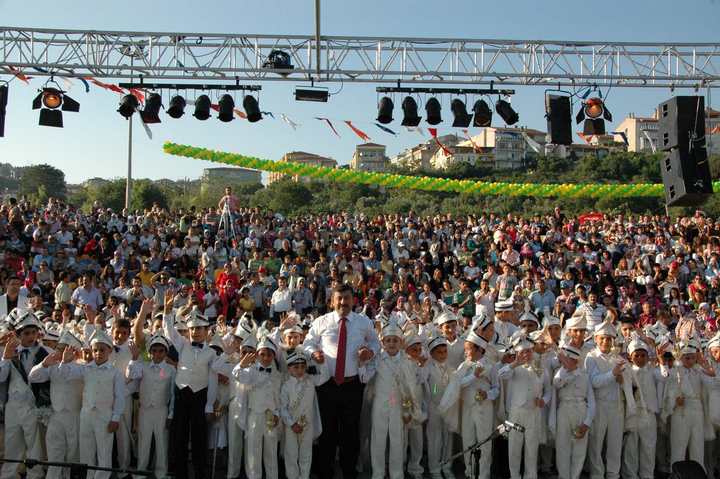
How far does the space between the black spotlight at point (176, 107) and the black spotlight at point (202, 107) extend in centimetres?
25

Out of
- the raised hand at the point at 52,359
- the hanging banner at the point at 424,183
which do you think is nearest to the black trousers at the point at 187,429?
the raised hand at the point at 52,359

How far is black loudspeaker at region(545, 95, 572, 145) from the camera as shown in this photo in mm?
13273

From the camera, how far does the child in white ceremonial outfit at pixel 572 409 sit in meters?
7.09

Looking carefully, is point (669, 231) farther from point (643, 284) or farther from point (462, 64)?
point (462, 64)

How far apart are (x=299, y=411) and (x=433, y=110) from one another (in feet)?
26.6

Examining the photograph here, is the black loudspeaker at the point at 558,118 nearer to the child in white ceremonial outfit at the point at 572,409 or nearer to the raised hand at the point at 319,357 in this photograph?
the child in white ceremonial outfit at the point at 572,409

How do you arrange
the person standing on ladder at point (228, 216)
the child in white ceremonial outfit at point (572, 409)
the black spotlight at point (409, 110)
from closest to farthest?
the child in white ceremonial outfit at point (572, 409)
the black spotlight at point (409, 110)
the person standing on ladder at point (228, 216)

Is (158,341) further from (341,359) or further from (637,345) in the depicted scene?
(637,345)

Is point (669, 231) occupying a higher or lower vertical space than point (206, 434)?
higher

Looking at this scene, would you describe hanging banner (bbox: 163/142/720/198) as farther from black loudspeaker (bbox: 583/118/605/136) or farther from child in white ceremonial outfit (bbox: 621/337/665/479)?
child in white ceremonial outfit (bbox: 621/337/665/479)

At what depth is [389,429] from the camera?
7.09 meters

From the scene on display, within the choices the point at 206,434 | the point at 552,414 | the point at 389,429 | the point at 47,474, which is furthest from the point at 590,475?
the point at 47,474

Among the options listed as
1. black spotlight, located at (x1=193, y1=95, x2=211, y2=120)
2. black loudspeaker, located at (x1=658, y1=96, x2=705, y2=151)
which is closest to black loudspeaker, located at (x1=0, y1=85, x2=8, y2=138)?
black spotlight, located at (x1=193, y1=95, x2=211, y2=120)

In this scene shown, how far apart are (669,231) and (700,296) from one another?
5.12 metres
